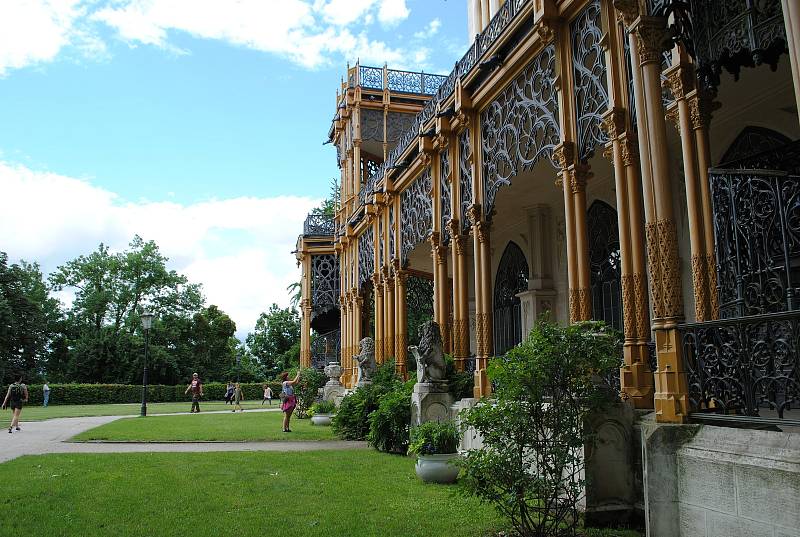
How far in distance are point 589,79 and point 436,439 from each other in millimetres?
5475

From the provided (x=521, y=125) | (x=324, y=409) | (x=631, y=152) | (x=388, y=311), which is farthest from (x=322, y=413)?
(x=631, y=152)

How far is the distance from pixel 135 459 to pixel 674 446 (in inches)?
374

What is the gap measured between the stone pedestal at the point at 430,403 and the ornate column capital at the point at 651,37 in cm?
755

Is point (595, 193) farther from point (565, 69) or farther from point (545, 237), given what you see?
point (565, 69)

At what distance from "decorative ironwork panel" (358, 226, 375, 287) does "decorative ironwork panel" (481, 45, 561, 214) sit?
9691 mm

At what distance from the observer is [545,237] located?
17.0m

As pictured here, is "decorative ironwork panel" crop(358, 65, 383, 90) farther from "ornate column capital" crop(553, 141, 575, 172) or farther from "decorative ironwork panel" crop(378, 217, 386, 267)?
"ornate column capital" crop(553, 141, 575, 172)

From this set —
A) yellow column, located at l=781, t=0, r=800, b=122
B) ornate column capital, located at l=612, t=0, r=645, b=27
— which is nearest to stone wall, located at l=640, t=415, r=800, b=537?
yellow column, located at l=781, t=0, r=800, b=122

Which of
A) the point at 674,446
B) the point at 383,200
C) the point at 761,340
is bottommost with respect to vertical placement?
the point at 674,446

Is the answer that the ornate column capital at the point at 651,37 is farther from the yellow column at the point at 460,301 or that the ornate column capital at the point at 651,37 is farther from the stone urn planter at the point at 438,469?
the yellow column at the point at 460,301

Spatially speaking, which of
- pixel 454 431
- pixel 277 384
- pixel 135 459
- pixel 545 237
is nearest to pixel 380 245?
pixel 545 237

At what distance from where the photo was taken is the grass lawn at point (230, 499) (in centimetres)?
652

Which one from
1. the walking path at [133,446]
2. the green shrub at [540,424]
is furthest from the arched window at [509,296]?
the green shrub at [540,424]

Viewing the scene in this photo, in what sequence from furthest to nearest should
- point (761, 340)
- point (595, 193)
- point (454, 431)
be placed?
point (595, 193) < point (454, 431) < point (761, 340)
